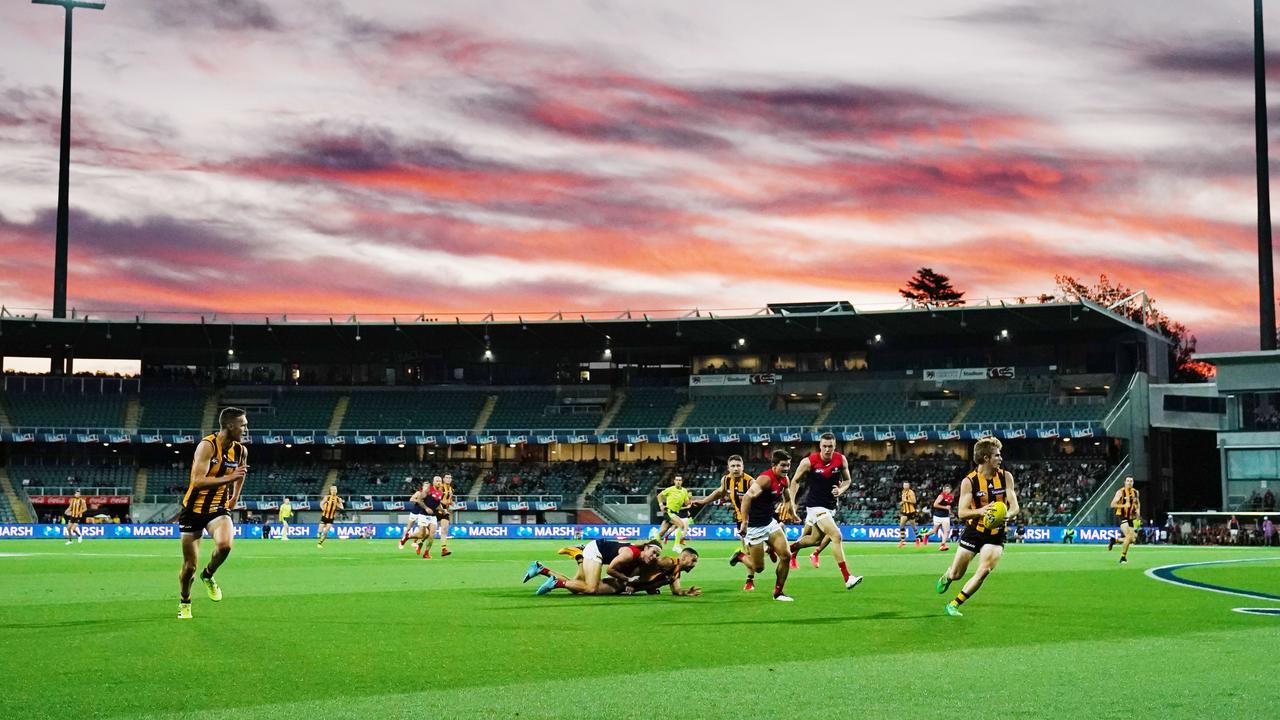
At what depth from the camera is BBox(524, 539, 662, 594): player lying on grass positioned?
20.3m

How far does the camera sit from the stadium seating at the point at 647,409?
3302 inches

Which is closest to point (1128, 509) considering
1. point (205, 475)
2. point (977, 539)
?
point (977, 539)

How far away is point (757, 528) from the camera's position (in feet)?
67.2

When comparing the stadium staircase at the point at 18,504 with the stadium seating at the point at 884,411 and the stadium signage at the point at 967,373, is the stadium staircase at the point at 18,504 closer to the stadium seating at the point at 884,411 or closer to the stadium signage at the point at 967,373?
the stadium seating at the point at 884,411

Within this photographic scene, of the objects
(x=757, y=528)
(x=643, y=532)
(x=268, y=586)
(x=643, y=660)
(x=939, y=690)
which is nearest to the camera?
(x=939, y=690)

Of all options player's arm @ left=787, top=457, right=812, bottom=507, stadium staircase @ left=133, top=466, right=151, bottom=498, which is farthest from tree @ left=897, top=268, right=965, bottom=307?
player's arm @ left=787, top=457, right=812, bottom=507

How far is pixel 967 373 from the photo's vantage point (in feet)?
266

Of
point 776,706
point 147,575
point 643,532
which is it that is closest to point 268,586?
point 147,575

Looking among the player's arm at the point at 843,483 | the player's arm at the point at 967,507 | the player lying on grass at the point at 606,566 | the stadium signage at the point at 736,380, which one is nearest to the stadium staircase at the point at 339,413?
the stadium signage at the point at 736,380

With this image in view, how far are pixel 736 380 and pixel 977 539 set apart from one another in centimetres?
6930

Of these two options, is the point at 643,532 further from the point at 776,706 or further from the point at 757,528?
the point at 776,706

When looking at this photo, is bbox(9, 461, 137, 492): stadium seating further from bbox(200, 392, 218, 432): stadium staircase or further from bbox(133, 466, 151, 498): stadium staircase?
bbox(200, 392, 218, 432): stadium staircase

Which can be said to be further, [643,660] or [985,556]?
[985,556]

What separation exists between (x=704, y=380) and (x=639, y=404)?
4734 mm
